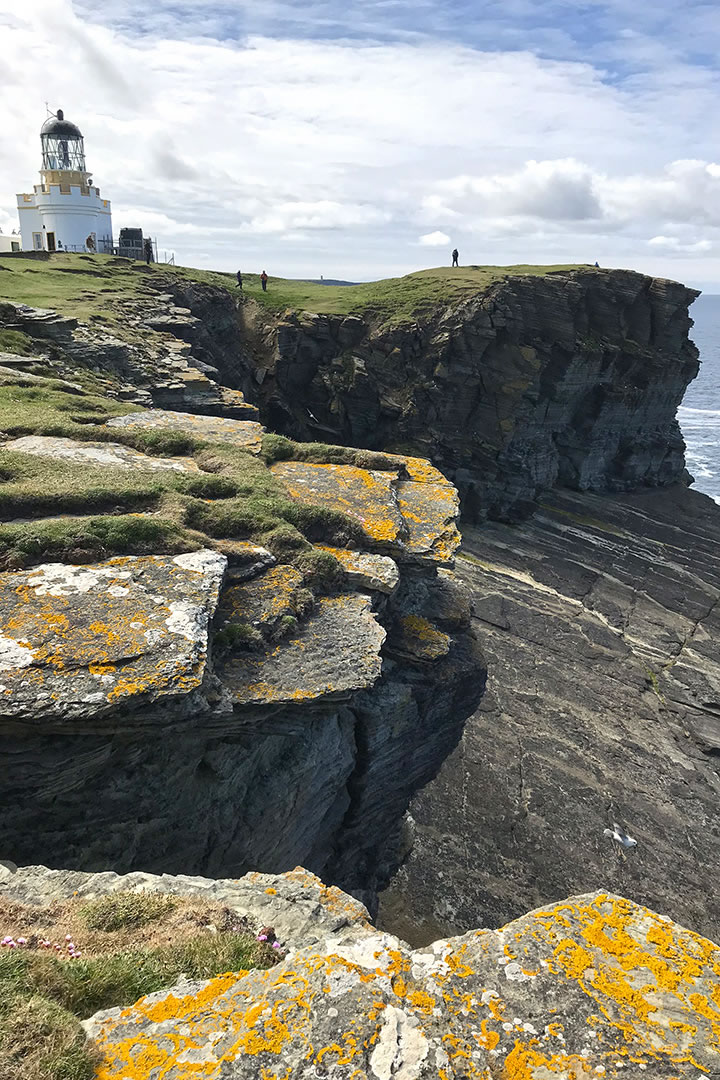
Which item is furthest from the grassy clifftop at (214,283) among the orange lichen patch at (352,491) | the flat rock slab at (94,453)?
the orange lichen patch at (352,491)

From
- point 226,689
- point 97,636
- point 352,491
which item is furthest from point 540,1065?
point 352,491

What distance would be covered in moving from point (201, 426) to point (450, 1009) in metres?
16.9

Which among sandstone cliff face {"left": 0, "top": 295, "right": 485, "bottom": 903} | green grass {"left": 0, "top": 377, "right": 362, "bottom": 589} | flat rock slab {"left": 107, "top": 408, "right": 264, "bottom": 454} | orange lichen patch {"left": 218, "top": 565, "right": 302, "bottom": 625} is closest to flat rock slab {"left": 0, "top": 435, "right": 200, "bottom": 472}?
sandstone cliff face {"left": 0, "top": 295, "right": 485, "bottom": 903}

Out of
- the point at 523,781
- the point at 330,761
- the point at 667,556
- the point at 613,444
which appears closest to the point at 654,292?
the point at 613,444

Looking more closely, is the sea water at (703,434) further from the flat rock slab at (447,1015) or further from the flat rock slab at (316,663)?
the flat rock slab at (447,1015)

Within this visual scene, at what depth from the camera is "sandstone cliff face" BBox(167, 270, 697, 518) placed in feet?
178

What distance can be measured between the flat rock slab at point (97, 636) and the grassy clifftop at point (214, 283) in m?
29.1

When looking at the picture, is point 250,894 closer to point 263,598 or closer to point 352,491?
point 263,598

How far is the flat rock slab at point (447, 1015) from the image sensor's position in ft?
14.8

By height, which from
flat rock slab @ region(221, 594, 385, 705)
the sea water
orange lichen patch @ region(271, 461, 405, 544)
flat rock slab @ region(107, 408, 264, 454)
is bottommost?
the sea water

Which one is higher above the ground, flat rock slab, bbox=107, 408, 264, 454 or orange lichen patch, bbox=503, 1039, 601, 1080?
flat rock slab, bbox=107, 408, 264, 454

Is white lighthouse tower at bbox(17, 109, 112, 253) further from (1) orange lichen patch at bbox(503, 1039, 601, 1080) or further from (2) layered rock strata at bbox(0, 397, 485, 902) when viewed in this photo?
(1) orange lichen patch at bbox(503, 1039, 601, 1080)

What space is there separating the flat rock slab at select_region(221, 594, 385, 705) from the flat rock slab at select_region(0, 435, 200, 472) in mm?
6012

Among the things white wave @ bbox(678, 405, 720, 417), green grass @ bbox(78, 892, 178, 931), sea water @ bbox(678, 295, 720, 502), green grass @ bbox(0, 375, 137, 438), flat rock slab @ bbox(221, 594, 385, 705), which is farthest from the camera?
white wave @ bbox(678, 405, 720, 417)
